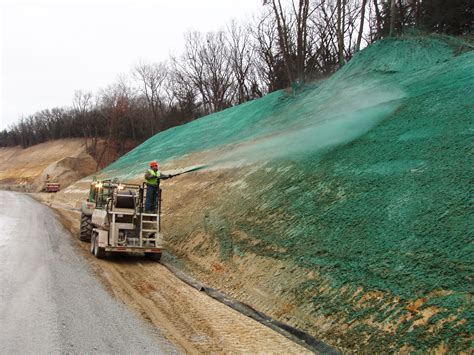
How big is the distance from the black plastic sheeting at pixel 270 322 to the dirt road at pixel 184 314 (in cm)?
13

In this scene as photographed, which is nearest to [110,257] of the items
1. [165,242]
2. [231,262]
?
[165,242]

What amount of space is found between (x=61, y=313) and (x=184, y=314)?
6.42 ft

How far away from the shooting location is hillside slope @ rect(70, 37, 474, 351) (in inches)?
217

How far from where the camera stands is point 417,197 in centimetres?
713

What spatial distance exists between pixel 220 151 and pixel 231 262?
10.7 metres

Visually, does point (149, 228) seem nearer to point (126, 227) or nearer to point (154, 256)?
point (126, 227)

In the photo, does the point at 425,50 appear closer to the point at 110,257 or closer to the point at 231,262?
the point at 231,262

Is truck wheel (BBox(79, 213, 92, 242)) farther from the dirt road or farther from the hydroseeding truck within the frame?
the dirt road

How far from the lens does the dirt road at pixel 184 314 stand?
5.55 m

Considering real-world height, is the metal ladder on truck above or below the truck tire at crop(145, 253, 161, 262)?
above

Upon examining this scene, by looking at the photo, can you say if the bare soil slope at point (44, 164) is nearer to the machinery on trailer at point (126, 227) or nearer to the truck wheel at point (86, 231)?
the truck wheel at point (86, 231)

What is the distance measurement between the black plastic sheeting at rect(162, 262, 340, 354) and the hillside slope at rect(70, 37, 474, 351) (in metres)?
0.19

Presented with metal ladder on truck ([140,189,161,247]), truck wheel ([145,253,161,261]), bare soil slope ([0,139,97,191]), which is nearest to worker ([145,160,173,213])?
metal ladder on truck ([140,189,161,247])

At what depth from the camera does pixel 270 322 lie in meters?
6.50
